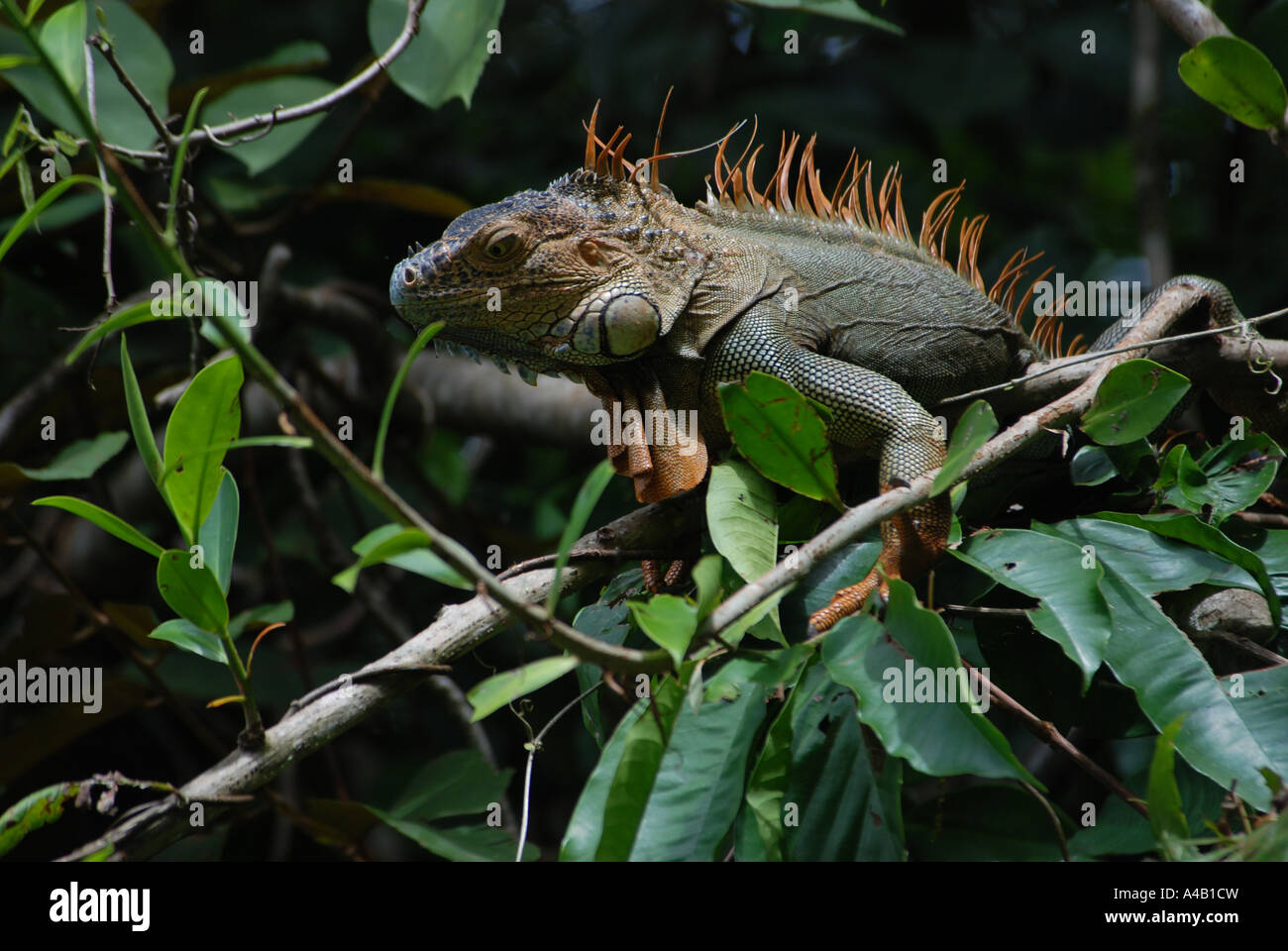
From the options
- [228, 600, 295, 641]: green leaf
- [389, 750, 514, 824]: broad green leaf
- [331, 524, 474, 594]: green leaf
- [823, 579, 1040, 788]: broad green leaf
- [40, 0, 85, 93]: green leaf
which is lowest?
[389, 750, 514, 824]: broad green leaf

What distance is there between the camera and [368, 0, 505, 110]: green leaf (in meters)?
3.28

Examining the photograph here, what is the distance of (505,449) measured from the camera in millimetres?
6078

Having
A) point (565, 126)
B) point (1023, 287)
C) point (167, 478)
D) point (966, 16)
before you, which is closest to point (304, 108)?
point (167, 478)

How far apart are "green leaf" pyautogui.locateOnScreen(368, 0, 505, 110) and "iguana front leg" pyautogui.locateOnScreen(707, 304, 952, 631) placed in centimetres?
132

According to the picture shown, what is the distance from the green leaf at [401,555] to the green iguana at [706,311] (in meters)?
1.03

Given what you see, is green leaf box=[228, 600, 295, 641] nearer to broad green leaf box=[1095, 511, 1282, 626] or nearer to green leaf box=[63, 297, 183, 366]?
green leaf box=[63, 297, 183, 366]

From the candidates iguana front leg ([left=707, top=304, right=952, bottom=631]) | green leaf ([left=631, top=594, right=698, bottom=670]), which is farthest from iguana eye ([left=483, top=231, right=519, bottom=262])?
green leaf ([left=631, top=594, right=698, bottom=670])

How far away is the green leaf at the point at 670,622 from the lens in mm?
1584

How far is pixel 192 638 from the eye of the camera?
212 centimetres

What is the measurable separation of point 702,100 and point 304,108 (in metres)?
3.37

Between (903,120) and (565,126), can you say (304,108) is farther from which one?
(903,120)

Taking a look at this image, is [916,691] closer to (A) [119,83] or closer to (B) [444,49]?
(B) [444,49]

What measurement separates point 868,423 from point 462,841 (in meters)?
1.61

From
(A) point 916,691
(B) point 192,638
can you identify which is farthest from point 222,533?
(A) point 916,691
